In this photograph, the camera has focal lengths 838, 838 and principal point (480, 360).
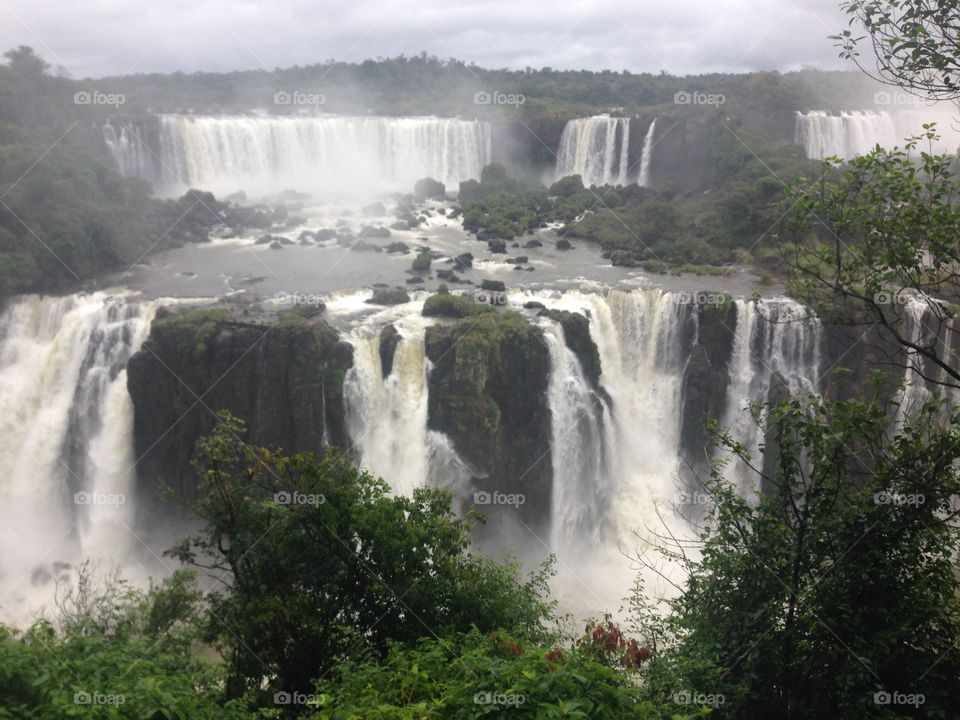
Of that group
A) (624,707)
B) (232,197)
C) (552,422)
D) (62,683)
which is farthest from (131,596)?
(232,197)

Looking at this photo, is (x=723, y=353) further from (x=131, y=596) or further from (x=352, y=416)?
(x=131, y=596)

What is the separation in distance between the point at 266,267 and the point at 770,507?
919 inches

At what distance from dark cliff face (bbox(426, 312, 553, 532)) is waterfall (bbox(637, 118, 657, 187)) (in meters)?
23.4

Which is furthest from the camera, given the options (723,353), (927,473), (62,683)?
(723,353)

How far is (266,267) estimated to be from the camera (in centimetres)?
2923
